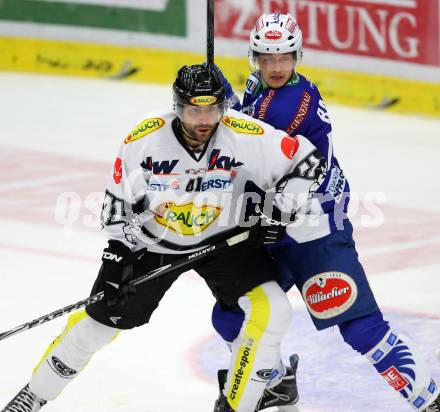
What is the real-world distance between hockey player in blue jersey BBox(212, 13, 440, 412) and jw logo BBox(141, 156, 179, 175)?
0.46 metres

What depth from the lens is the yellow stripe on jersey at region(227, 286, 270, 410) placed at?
5090 mm

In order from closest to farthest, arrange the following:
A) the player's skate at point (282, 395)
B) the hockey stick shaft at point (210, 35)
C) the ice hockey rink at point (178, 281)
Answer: the player's skate at point (282, 395), the hockey stick shaft at point (210, 35), the ice hockey rink at point (178, 281)

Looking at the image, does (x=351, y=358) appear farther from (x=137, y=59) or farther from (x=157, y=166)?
(x=137, y=59)

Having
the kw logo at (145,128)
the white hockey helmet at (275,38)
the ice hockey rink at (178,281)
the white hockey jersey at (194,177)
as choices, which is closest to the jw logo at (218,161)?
the white hockey jersey at (194,177)

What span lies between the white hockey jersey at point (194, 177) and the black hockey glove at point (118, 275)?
51 mm

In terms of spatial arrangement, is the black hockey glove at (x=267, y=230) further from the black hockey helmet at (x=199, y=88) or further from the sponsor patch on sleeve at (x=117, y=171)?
the sponsor patch on sleeve at (x=117, y=171)

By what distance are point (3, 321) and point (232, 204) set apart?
2.00 metres

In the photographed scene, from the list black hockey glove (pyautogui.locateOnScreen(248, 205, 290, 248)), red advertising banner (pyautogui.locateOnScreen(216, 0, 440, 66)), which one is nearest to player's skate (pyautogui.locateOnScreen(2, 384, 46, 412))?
black hockey glove (pyautogui.locateOnScreen(248, 205, 290, 248))

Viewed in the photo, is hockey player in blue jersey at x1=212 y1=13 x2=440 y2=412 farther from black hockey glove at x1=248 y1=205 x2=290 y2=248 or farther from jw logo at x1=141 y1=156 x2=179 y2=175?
jw logo at x1=141 y1=156 x2=179 y2=175

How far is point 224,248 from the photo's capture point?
521cm

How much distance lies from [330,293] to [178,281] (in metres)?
2.23

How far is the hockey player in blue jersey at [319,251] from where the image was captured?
5.08 m

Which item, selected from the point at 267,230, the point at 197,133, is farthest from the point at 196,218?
the point at 197,133

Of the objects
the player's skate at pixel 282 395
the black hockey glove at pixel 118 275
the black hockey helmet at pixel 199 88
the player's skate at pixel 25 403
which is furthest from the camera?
the player's skate at pixel 282 395
